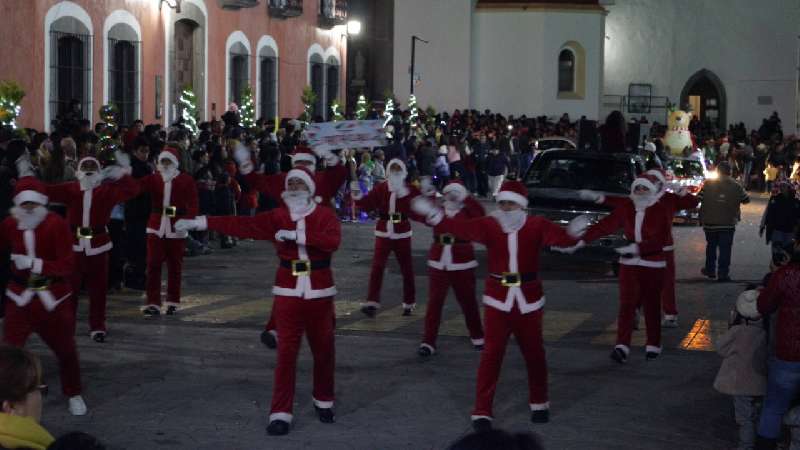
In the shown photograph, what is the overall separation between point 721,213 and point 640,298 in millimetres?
5609

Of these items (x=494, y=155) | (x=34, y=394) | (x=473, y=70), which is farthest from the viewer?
(x=473, y=70)

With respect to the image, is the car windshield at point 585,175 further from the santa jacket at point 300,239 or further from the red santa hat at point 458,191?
the santa jacket at point 300,239

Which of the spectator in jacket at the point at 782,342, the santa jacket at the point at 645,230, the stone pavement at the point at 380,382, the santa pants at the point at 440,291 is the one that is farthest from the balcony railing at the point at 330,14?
the spectator in jacket at the point at 782,342

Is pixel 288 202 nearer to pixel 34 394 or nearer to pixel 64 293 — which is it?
pixel 64 293

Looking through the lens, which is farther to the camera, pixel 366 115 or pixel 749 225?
pixel 366 115

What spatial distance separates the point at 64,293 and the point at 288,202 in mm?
1872

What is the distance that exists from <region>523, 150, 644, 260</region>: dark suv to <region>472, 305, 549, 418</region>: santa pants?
8.76m

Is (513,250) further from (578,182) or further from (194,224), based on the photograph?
(578,182)

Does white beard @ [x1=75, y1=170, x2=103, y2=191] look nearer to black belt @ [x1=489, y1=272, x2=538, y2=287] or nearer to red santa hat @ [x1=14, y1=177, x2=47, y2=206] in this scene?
red santa hat @ [x1=14, y1=177, x2=47, y2=206]

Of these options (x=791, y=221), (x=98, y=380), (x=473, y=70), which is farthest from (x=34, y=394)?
(x=473, y=70)

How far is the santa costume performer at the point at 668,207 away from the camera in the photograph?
13.2 meters

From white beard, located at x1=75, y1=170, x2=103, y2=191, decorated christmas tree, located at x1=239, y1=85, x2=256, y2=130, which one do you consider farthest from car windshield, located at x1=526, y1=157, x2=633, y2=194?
decorated christmas tree, located at x1=239, y1=85, x2=256, y2=130

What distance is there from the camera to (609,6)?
52125 mm

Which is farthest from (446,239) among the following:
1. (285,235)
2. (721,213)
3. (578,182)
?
(578,182)
